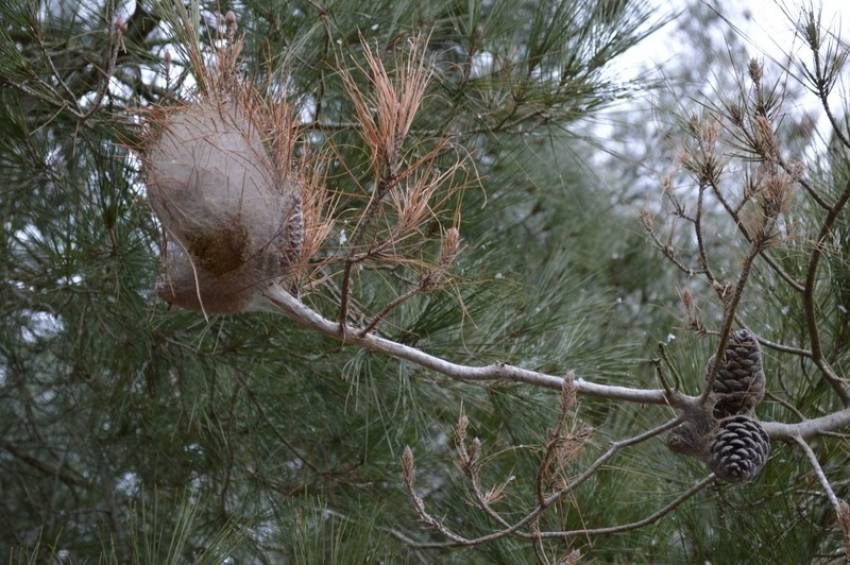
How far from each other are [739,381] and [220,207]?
570 millimetres

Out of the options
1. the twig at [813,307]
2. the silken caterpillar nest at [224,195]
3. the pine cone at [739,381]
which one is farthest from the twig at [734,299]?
the silken caterpillar nest at [224,195]

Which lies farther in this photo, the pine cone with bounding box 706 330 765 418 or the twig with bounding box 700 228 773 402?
the pine cone with bounding box 706 330 765 418

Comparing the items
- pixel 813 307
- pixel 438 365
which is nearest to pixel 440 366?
pixel 438 365

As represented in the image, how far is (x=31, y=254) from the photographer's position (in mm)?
1875

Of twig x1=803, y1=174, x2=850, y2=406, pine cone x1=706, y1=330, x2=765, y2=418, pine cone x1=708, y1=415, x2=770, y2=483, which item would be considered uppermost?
twig x1=803, y1=174, x2=850, y2=406

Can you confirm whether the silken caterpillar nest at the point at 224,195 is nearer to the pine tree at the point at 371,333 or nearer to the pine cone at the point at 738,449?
the pine tree at the point at 371,333

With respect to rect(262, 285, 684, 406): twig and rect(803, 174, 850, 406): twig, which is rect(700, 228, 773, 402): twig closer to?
rect(262, 285, 684, 406): twig

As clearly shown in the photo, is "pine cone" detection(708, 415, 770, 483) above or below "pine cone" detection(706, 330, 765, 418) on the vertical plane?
below

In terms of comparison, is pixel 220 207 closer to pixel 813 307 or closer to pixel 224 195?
pixel 224 195

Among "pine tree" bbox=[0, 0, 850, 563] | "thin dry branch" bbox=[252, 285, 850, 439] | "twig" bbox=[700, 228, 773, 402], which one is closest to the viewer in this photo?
"twig" bbox=[700, 228, 773, 402]

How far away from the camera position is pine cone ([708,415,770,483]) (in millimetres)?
1180

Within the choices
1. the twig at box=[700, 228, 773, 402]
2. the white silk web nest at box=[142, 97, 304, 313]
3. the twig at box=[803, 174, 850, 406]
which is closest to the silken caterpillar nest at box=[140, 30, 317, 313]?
the white silk web nest at box=[142, 97, 304, 313]

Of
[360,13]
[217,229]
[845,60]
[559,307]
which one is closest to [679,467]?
[559,307]

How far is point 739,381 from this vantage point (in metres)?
1.23
